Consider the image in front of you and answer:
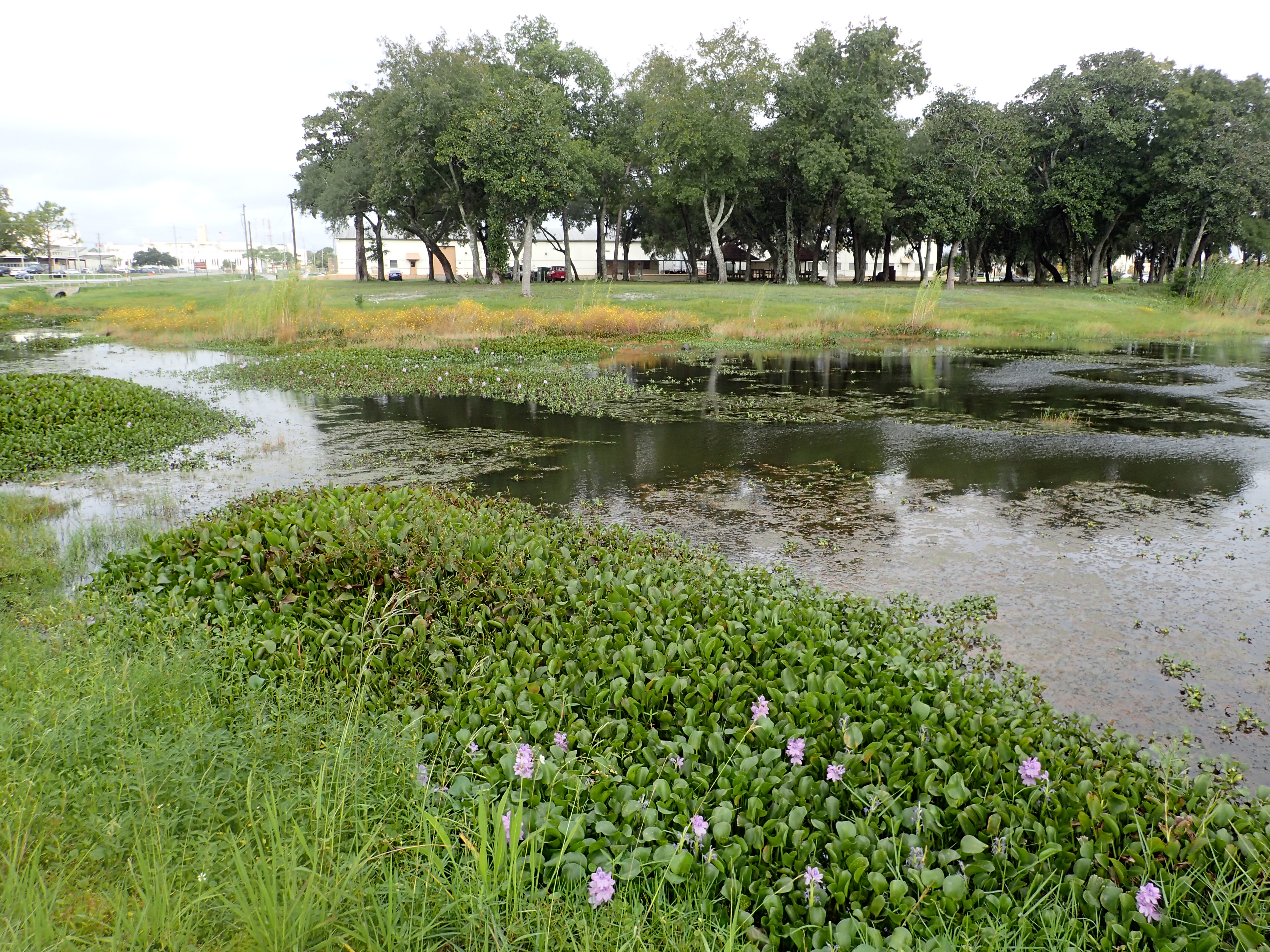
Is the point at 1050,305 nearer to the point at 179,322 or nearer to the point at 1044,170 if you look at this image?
the point at 1044,170

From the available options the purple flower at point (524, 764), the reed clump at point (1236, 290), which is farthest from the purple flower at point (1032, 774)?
the reed clump at point (1236, 290)

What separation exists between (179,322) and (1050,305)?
36620 millimetres

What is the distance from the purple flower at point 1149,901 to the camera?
3.07m

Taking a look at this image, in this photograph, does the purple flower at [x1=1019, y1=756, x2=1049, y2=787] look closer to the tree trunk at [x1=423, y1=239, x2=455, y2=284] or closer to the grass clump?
the grass clump

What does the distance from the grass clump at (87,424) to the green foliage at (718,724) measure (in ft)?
22.1

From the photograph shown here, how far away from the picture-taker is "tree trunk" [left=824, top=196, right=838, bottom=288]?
169ft

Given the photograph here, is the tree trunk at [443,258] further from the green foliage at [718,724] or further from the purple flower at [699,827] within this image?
the purple flower at [699,827]

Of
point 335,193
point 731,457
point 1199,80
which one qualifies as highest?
point 1199,80

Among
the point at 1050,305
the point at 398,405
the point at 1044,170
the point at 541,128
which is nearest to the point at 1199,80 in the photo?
the point at 1044,170

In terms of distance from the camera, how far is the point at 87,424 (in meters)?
12.8

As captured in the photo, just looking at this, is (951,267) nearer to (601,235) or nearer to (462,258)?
(601,235)

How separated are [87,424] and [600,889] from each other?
12.7m

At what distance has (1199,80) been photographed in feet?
159

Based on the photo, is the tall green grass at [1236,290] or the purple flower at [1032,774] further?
the tall green grass at [1236,290]
